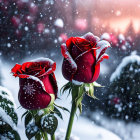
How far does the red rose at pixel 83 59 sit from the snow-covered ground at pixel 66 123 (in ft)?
0.52

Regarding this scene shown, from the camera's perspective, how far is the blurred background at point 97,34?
1.87 ft

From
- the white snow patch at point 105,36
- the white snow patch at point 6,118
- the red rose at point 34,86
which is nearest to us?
the red rose at point 34,86

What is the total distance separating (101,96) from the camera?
653 mm

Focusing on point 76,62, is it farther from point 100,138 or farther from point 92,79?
point 100,138

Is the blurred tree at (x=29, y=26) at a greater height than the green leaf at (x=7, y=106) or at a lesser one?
greater

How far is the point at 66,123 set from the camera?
0.61 m

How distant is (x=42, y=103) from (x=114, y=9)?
331 millimetres

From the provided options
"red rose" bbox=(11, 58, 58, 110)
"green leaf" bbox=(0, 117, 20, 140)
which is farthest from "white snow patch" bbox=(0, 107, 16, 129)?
"red rose" bbox=(11, 58, 58, 110)

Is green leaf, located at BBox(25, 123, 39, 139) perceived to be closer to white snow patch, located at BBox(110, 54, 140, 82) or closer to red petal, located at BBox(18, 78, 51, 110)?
red petal, located at BBox(18, 78, 51, 110)

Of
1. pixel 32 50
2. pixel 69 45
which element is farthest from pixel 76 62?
pixel 32 50

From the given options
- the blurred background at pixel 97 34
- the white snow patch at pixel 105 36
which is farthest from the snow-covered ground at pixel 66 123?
the white snow patch at pixel 105 36

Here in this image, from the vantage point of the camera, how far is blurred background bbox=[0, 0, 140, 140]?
22.5 inches

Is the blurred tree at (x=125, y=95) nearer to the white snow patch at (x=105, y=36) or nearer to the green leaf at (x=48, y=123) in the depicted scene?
the white snow patch at (x=105, y=36)

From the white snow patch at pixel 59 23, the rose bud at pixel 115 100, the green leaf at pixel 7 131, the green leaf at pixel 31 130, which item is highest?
the white snow patch at pixel 59 23
